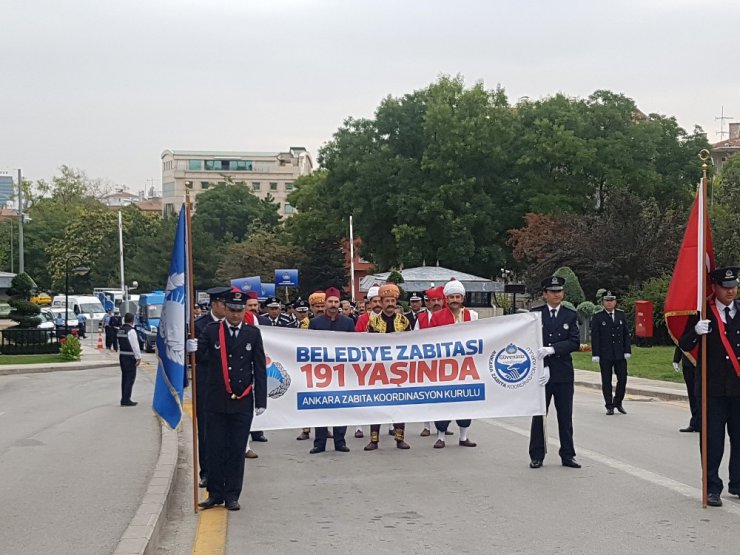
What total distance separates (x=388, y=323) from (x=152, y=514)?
5.11 meters

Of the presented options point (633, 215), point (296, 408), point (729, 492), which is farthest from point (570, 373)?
point (633, 215)

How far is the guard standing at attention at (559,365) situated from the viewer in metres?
11.2

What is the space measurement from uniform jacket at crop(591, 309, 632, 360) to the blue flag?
991 cm

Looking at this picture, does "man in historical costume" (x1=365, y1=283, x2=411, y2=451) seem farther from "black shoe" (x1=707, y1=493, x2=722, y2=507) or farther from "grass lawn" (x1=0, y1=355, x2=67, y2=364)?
"grass lawn" (x1=0, y1=355, x2=67, y2=364)

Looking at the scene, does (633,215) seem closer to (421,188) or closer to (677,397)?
(421,188)

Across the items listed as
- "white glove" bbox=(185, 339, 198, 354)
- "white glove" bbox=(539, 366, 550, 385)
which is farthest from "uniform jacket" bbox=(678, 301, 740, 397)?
"white glove" bbox=(185, 339, 198, 354)

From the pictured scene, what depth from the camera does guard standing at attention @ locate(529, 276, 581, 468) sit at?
11188 mm

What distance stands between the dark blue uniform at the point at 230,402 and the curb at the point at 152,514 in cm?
54

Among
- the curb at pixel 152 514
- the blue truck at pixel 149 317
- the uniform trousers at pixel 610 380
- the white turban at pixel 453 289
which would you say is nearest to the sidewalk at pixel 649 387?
the uniform trousers at pixel 610 380

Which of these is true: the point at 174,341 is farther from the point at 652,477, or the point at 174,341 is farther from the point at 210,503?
the point at 652,477

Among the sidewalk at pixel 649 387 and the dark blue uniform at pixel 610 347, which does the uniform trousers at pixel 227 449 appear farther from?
the sidewalk at pixel 649 387

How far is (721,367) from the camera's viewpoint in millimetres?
9234

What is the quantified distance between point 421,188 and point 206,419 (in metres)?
49.7

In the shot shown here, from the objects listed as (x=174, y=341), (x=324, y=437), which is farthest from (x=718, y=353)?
(x=324, y=437)
